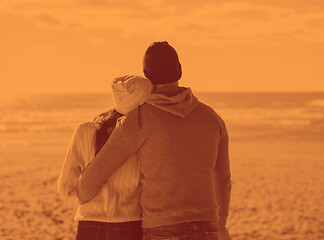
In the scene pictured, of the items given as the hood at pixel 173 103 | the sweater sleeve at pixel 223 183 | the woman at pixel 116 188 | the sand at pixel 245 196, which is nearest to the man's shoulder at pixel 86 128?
the woman at pixel 116 188

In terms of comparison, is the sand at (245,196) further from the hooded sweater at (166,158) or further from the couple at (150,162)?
the hooded sweater at (166,158)

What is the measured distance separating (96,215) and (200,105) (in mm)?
642

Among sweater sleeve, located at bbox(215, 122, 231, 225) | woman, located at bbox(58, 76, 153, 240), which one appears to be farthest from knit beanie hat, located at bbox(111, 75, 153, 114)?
sweater sleeve, located at bbox(215, 122, 231, 225)

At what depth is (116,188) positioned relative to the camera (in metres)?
2.23

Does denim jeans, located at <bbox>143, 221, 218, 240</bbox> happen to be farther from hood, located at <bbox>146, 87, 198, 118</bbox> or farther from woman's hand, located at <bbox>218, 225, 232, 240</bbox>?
hood, located at <bbox>146, 87, 198, 118</bbox>

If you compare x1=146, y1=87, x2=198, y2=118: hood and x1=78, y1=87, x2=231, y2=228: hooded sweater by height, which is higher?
x1=146, y1=87, x2=198, y2=118: hood

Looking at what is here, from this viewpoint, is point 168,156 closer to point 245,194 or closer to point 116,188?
point 116,188

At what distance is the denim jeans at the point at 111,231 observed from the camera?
221 centimetres

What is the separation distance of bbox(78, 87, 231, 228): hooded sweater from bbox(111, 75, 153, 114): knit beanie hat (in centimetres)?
5

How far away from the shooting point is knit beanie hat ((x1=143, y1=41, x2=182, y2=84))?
2152 mm

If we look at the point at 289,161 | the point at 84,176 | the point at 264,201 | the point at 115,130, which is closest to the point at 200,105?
the point at 115,130

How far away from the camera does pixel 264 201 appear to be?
29.9 feet

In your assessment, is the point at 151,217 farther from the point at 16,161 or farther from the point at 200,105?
the point at 16,161

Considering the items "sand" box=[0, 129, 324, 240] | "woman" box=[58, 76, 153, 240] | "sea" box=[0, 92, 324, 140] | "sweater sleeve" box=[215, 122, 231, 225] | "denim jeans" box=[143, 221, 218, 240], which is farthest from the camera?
"sea" box=[0, 92, 324, 140]
